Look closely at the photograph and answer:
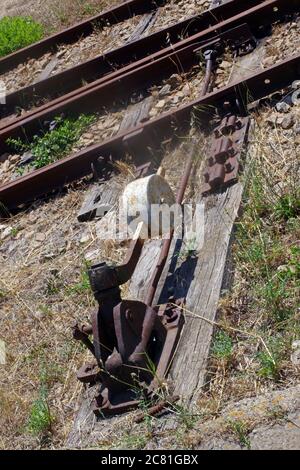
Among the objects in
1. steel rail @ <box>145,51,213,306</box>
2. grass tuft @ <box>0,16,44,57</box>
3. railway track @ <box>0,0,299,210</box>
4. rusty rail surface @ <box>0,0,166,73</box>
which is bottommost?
steel rail @ <box>145,51,213,306</box>

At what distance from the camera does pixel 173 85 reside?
652 centimetres

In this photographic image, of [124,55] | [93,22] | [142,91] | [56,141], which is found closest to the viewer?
[56,141]

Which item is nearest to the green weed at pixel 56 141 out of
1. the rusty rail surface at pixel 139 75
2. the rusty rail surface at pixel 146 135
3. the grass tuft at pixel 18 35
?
the rusty rail surface at pixel 139 75

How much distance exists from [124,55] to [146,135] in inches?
76.3

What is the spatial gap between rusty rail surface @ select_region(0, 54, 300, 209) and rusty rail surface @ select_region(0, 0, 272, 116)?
140 centimetres

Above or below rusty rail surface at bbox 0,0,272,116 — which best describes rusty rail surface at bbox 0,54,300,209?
below

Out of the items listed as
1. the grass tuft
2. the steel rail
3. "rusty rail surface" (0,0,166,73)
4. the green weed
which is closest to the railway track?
the green weed

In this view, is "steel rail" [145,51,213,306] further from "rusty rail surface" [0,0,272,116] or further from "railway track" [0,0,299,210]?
"rusty rail surface" [0,0,272,116]

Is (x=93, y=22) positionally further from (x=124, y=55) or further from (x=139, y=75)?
(x=139, y=75)

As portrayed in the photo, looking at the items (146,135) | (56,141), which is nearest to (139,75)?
(56,141)

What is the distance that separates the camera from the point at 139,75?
6715mm

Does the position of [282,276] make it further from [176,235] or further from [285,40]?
[285,40]

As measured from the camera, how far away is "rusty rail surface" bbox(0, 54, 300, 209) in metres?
5.42

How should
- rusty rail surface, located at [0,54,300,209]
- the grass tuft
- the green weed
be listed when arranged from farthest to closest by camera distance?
the grass tuft → the green weed → rusty rail surface, located at [0,54,300,209]
